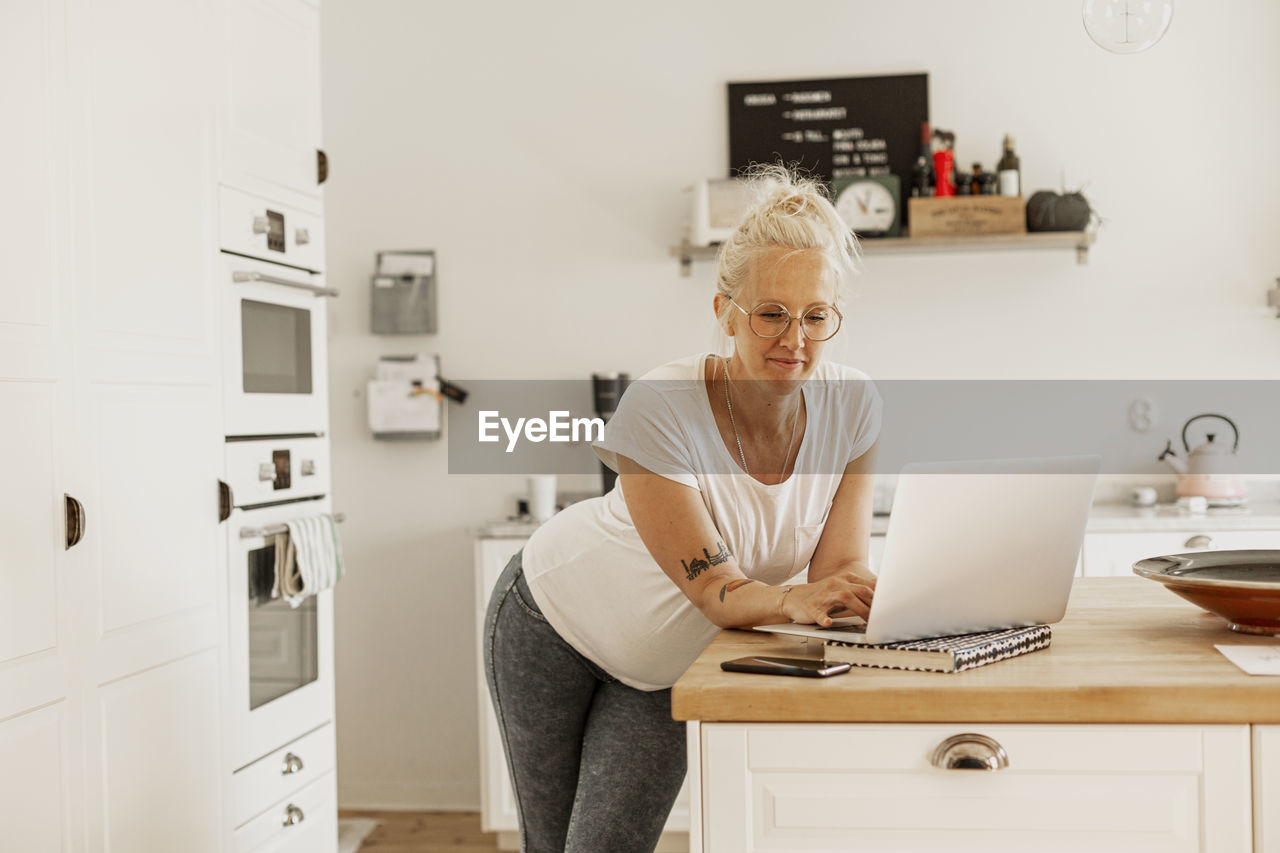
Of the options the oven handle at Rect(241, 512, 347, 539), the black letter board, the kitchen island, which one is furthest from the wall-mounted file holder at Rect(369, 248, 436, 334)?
the kitchen island

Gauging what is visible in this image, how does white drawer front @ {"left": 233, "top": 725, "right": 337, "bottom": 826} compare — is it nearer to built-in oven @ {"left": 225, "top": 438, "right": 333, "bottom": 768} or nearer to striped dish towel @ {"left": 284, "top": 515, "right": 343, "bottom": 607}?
built-in oven @ {"left": 225, "top": 438, "right": 333, "bottom": 768}

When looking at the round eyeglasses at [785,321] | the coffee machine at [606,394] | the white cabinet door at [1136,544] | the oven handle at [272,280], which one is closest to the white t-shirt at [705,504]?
the round eyeglasses at [785,321]

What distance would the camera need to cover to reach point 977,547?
3.99 feet

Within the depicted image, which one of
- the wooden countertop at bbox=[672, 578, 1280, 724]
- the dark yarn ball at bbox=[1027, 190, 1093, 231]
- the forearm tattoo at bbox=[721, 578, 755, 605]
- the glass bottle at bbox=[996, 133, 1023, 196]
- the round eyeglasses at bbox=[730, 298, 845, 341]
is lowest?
the wooden countertop at bbox=[672, 578, 1280, 724]

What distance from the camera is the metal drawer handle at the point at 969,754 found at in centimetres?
107

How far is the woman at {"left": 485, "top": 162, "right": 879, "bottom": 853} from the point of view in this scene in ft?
4.64

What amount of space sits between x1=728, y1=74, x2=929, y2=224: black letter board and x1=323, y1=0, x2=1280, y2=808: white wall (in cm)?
6

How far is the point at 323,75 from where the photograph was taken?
373 cm

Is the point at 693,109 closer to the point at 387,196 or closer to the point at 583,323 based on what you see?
the point at 583,323

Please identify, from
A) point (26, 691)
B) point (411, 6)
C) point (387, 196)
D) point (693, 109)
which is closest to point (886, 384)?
point (693, 109)

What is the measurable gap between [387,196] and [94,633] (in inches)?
81.1

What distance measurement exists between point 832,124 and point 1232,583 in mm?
2577

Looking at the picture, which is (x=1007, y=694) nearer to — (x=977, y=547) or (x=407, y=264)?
(x=977, y=547)

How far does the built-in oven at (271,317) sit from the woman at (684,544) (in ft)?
3.39
